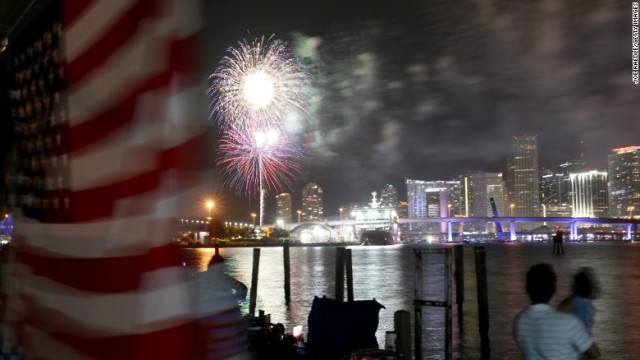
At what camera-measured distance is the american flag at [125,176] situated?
143cm

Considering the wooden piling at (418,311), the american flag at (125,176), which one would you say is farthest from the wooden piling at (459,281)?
the american flag at (125,176)

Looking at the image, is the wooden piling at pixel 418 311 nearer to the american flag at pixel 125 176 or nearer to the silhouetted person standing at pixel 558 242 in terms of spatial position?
the american flag at pixel 125 176

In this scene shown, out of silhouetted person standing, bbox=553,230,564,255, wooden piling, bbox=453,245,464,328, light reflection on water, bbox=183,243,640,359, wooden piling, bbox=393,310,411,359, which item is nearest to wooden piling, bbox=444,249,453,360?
light reflection on water, bbox=183,243,640,359

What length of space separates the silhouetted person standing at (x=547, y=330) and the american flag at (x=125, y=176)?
3544 mm

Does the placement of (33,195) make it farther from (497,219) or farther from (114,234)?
(497,219)

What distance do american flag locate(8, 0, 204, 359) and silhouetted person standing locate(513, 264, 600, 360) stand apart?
3544 mm

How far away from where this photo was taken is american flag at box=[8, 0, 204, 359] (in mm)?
1427

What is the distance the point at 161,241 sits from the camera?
146 cm

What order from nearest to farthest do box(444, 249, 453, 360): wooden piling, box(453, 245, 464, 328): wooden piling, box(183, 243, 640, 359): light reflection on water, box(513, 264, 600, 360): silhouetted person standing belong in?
box(513, 264, 600, 360): silhouetted person standing
box(444, 249, 453, 360): wooden piling
box(183, 243, 640, 359): light reflection on water
box(453, 245, 464, 328): wooden piling

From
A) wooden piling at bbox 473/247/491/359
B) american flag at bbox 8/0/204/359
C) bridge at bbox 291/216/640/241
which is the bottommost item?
wooden piling at bbox 473/247/491/359

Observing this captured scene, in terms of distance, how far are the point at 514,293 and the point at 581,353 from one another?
3342 cm

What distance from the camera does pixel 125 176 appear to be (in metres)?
1.45

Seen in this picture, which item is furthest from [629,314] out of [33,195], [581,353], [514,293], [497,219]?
[497,219]

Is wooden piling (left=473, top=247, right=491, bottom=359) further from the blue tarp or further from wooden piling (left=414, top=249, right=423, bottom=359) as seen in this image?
the blue tarp
